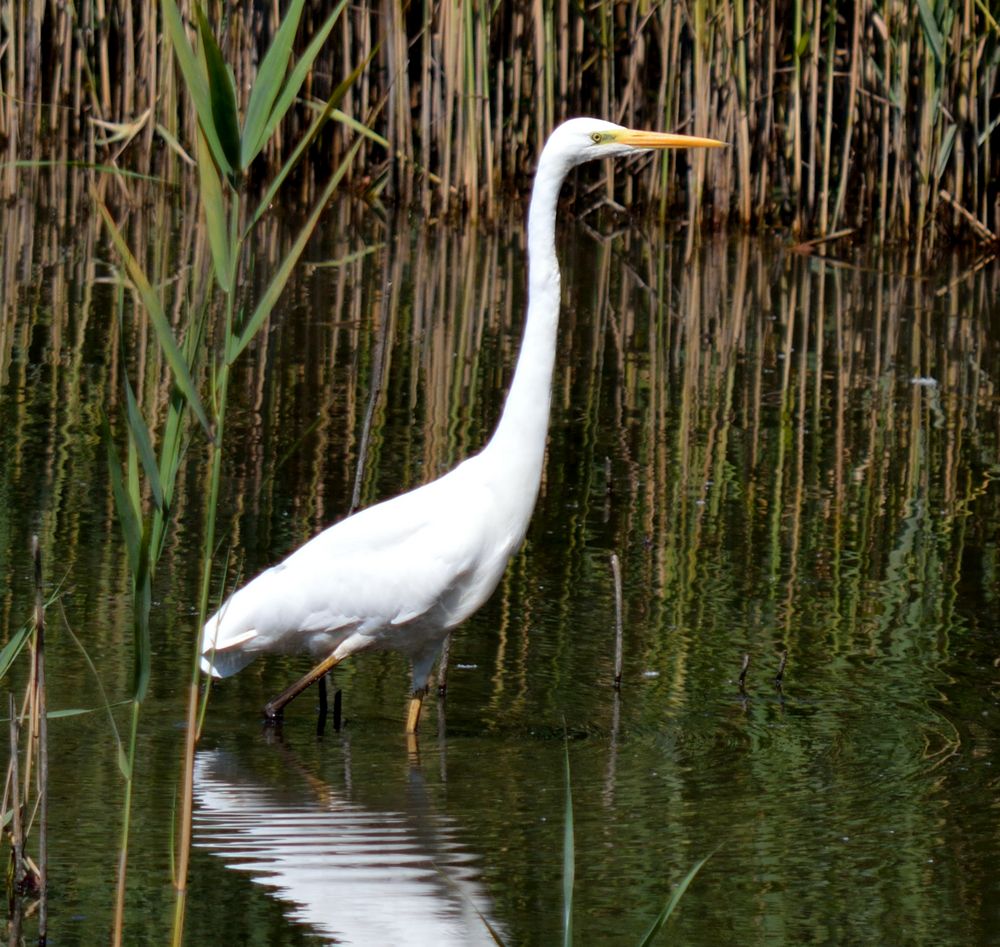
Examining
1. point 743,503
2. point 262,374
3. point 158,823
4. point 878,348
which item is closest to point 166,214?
point 262,374

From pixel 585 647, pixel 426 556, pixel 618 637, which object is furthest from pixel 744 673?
pixel 426 556

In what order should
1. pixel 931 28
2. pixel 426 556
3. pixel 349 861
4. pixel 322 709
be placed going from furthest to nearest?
pixel 931 28
pixel 322 709
pixel 426 556
pixel 349 861

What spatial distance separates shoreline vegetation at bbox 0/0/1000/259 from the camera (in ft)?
35.6

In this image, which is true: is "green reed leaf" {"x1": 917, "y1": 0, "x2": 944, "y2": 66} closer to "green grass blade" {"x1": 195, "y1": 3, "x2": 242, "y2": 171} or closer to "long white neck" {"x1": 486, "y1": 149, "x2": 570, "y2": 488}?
"long white neck" {"x1": 486, "y1": 149, "x2": 570, "y2": 488}

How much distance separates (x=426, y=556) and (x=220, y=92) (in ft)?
6.42

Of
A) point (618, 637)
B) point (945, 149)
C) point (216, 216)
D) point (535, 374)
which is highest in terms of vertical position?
point (945, 149)

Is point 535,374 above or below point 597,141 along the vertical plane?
below

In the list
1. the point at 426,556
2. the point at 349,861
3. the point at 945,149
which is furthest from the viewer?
the point at 945,149

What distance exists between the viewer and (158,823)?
3576 mm

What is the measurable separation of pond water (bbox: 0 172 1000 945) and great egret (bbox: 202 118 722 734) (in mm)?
219

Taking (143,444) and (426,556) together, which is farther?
(426,556)

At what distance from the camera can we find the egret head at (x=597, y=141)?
4.37 m

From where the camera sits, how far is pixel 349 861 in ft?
11.5

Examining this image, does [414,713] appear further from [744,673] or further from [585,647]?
[744,673]
